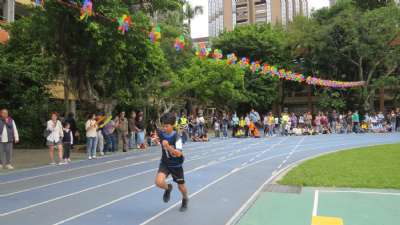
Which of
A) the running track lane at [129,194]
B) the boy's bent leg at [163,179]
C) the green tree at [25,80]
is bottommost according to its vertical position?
the running track lane at [129,194]

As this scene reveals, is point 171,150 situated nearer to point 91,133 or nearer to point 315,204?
point 315,204

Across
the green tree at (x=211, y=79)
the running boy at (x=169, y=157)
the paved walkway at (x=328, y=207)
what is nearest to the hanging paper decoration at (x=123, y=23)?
the running boy at (x=169, y=157)

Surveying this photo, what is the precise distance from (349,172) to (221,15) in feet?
270

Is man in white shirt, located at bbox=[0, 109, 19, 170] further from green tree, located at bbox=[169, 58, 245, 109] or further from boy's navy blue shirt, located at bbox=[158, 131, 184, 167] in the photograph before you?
green tree, located at bbox=[169, 58, 245, 109]

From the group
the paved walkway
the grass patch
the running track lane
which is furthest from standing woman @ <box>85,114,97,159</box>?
the paved walkway

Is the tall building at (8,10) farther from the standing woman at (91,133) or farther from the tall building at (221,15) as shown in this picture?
the tall building at (221,15)

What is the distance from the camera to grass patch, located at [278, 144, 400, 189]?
348 inches

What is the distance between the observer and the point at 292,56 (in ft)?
144

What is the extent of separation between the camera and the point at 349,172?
33.7 ft

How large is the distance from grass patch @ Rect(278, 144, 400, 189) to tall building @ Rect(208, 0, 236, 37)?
74794mm

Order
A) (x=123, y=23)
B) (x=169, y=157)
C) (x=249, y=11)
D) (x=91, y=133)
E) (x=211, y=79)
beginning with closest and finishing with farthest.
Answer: (x=169, y=157)
(x=123, y=23)
(x=91, y=133)
(x=211, y=79)
(x=249, y=11)

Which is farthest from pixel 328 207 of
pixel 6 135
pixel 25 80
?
pixel 25 80

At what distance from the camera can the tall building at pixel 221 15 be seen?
288 ft

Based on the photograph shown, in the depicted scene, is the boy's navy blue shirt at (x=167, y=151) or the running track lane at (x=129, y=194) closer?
the running track lane at (x=129, y=194)
